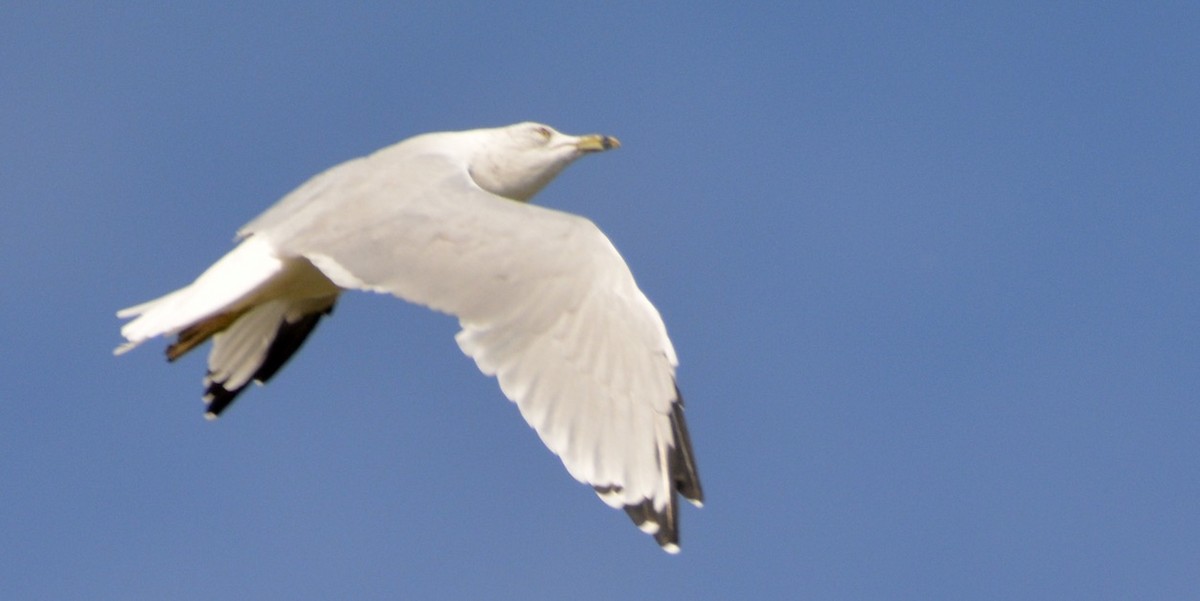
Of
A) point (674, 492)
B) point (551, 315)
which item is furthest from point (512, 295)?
point (674, 492)

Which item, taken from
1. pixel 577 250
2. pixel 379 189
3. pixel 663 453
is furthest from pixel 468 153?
pixel 663 453

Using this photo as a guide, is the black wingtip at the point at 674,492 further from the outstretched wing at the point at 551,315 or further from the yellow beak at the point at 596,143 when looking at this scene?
the yellow beak at the point at 596,143

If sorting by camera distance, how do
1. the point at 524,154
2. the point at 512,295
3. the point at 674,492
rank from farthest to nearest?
1. the point at 524,154
2. the point at 512,295
3. the point at 674,492

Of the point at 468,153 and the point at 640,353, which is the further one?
the point at 468,153

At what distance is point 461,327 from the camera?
356 inches

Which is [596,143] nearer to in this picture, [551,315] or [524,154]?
[524,154]

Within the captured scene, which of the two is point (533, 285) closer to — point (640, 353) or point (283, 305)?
point (640, 353)

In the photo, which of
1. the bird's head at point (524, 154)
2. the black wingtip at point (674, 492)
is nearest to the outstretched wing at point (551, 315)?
the black wingtip at point (674, 492)

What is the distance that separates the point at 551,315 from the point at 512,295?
0.17m

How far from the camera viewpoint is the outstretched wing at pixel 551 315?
8.77 meters

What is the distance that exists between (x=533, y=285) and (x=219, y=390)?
2948 mm

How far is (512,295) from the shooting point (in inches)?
358

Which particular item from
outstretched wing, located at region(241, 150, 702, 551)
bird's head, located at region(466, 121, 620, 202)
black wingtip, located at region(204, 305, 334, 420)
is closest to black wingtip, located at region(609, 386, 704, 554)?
outstretched wing, located at region(241, 150, 702, 551)

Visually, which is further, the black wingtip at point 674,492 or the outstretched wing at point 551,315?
the outstretched wing at point 551,315
